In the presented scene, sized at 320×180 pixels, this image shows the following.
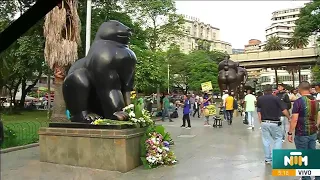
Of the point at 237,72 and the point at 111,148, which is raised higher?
the point at 237,72

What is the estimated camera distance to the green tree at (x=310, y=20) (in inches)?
1634

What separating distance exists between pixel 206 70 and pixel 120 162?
46.1 metres

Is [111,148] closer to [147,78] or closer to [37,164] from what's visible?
[37,164]

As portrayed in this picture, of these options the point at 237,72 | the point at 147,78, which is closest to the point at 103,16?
the point at 147,78

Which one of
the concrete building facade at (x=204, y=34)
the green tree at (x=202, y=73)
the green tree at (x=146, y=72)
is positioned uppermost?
the concrete building facade at (x=204, y=34)

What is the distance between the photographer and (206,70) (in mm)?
52406

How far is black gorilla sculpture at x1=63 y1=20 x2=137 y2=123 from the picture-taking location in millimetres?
7812

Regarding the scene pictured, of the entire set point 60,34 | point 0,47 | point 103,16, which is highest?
point 103,16

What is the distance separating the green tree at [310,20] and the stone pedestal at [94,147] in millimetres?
39575

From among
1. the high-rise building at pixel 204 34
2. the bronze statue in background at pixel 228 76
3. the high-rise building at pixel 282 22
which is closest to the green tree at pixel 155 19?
the bronze statue in background at pixel 228 76

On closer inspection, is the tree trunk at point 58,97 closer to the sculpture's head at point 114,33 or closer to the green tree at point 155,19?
the sculpture's head at point 114,33

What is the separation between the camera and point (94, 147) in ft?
24.7

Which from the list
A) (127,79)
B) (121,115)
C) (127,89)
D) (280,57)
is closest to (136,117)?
(121,115)

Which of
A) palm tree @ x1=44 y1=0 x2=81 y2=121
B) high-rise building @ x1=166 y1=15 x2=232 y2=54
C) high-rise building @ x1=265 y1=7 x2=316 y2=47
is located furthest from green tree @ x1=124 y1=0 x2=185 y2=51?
high-rise building @ x1=265 y1=7 x2=316 y2=47
